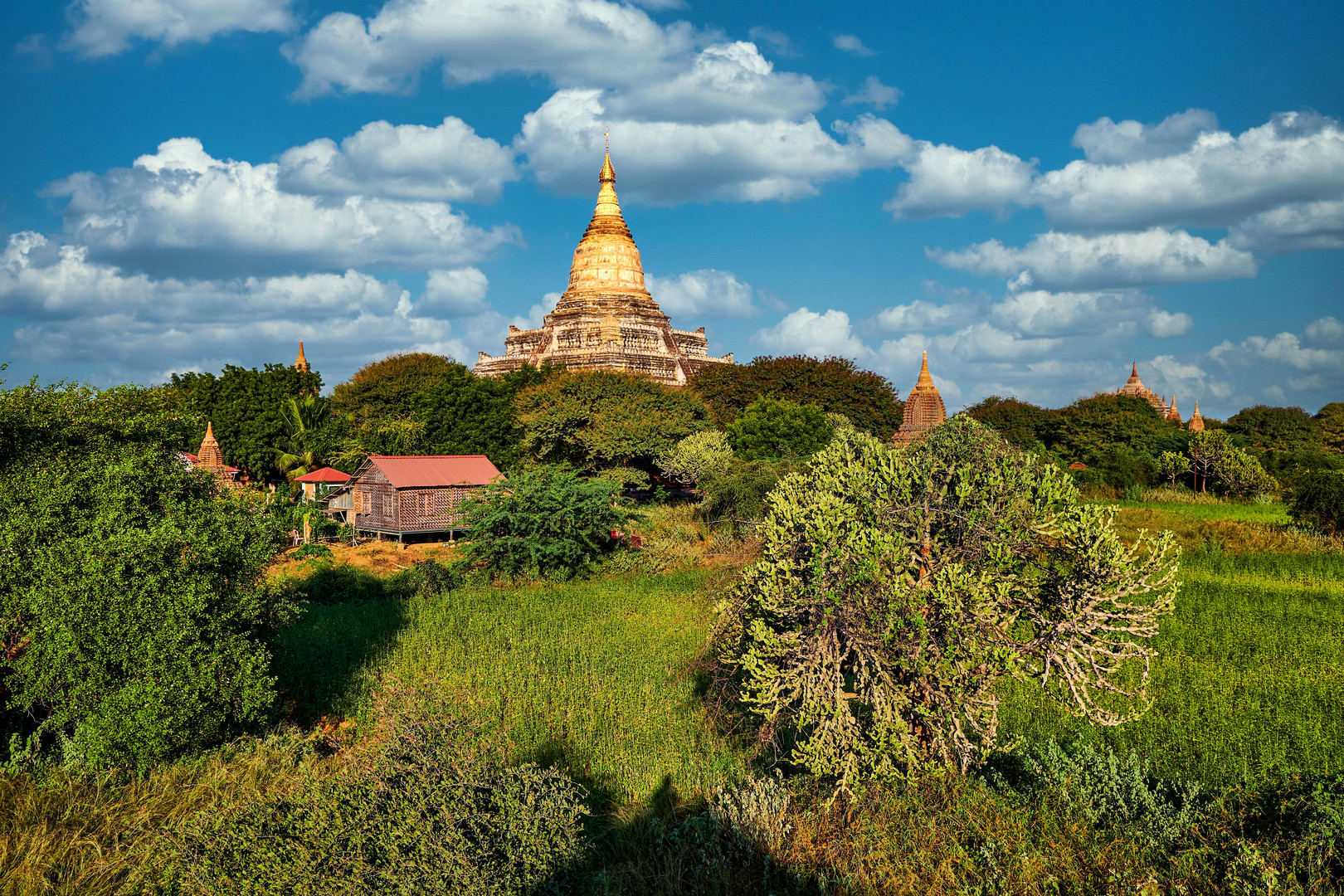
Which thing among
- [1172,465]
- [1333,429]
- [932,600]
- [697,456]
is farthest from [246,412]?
[1333,429]

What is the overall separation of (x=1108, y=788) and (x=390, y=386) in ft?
153

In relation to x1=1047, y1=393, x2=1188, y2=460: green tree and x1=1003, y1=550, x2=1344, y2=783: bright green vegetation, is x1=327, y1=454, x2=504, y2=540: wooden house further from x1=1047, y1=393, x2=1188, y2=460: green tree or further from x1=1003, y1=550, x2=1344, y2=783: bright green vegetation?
x1=1047, y1=393, x2=1188, y2=460: green tree

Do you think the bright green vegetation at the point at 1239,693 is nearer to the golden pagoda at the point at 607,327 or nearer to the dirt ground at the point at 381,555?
the dirt ground at the point at 381,555

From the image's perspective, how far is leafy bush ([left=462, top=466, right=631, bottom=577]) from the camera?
21.7 metres

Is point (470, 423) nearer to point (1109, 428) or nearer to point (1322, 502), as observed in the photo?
point (1322, 502)

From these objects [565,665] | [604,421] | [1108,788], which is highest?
[604,421]

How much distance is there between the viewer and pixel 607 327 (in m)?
52.8

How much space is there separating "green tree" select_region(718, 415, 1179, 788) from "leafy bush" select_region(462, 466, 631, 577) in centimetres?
1406

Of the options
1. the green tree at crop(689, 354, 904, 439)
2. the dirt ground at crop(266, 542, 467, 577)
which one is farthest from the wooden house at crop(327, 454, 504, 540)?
the green tree at crop(689, 354, 904, 439)

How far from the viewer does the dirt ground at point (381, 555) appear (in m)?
24.2

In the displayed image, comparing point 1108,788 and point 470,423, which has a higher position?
point 470,423

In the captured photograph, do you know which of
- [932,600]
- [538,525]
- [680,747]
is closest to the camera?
[932,600]

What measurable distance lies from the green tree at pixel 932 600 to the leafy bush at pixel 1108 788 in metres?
0.69

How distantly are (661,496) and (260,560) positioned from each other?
24.4 m
